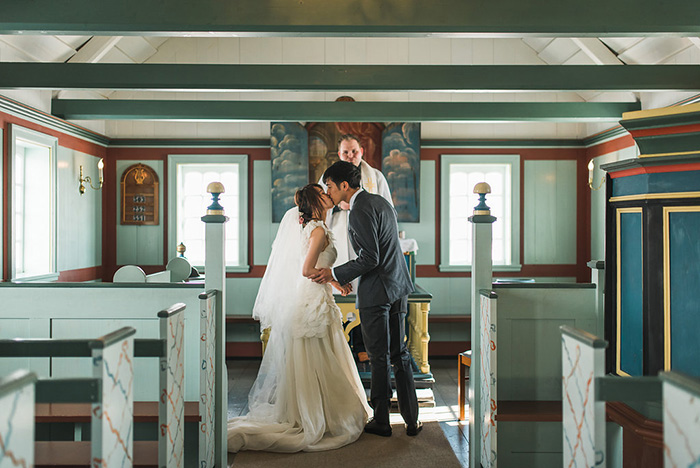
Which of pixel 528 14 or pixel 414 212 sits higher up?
pixel 528 14

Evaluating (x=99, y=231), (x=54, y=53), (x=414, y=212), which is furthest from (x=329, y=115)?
(x=99, y=231)

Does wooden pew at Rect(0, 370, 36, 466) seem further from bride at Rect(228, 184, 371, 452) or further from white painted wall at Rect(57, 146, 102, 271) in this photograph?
white painted wall at Rect(57, 146, 102, 271)

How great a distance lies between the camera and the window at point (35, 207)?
535cm

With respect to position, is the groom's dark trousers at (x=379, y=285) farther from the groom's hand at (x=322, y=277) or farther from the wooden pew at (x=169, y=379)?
the wooden pew at (x=169, y=379)

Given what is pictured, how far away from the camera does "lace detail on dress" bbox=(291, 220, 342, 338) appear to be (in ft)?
12.4

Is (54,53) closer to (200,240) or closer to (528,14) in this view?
(200,240)

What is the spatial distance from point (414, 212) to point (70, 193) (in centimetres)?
408

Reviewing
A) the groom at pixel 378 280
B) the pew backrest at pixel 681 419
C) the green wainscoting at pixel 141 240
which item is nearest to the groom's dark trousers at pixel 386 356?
the groom at pixel 378 280

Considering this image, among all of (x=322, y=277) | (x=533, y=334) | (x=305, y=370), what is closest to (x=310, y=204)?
(x=322, y=277)

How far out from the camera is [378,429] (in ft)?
12.5

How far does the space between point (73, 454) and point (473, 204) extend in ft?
18.8

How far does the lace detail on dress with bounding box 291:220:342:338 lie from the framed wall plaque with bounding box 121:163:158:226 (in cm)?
412

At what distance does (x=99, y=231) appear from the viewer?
7094 mm

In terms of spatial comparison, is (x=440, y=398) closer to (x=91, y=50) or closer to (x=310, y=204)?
(x=310, y=204)
